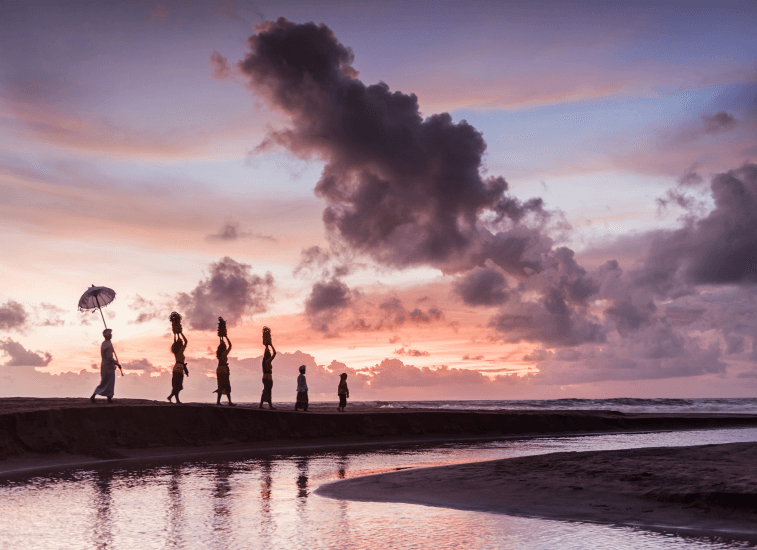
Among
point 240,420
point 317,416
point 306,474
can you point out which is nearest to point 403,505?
point 306,474

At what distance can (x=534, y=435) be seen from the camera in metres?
27.9

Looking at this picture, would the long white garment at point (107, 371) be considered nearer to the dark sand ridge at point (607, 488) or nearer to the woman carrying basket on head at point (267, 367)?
the woman carrying basket on head at point (267, 367)

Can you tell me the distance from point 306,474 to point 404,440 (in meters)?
11.8

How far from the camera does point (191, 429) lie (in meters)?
19.3

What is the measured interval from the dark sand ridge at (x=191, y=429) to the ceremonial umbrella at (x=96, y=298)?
3.15 metres

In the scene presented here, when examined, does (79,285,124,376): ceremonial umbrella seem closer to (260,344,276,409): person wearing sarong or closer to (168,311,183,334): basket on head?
(168,311,183,334): basket on head

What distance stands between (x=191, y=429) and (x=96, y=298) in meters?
6.21

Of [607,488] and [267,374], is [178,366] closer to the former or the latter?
[267,374]

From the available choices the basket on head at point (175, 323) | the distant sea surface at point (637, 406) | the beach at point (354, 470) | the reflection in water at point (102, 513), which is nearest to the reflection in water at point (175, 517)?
the beach at point (354, 470)

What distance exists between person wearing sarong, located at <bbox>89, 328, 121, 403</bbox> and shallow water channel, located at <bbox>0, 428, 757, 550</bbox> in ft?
23.6

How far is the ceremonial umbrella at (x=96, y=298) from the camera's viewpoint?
22094mm

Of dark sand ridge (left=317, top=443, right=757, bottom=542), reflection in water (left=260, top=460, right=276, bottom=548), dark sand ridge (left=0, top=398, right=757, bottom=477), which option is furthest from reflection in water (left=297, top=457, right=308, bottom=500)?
dark sand ridge (left=0, top=398, right=757, bottom=477)

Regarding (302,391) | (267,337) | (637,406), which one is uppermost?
(267,337)

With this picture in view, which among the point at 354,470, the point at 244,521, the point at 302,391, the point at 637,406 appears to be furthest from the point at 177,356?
the point at 637,406
